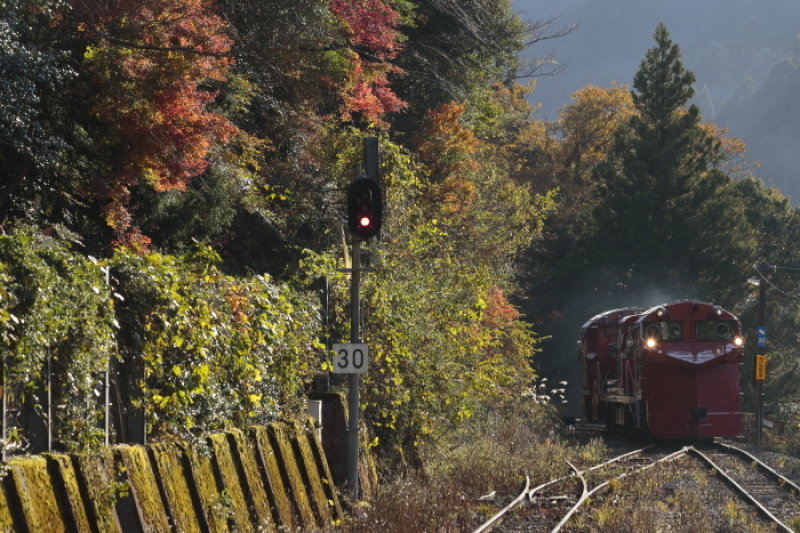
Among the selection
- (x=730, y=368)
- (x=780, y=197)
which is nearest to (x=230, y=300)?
(x=730, y=368)

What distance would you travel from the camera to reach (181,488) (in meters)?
8.77

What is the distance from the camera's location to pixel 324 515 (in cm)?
1153

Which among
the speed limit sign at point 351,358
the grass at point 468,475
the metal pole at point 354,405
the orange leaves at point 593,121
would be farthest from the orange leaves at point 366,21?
the orange leaves at point 593,121

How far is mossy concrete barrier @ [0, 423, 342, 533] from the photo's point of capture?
6.77m

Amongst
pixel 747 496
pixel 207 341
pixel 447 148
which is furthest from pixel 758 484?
pixel 447 148

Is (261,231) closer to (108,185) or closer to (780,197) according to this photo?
(108,185)

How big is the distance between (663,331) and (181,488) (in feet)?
62.3

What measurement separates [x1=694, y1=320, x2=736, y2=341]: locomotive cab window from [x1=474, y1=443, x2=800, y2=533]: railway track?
336cm

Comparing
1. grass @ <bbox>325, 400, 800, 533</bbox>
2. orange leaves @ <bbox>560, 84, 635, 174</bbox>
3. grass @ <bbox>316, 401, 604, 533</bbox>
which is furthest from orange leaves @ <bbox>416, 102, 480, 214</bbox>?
Answer: orange leaves @ <bbox>560, 84, 635, 174</bbox>

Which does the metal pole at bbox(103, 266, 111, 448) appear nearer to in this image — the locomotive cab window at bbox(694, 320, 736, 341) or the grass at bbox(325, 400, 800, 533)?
the grass at bbox(325, 400, 800, 533)

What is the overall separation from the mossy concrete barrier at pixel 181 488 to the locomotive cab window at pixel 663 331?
15.2 metres

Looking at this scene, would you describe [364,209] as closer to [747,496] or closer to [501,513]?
[501,513]

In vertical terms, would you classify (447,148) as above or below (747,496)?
above

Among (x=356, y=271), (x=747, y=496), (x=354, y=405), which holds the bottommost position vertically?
(x=747, y=496)
